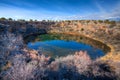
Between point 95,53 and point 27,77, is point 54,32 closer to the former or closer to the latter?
point 95,53

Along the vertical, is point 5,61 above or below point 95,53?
above

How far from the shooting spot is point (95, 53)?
105 feet

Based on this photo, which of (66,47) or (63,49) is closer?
(63,49)

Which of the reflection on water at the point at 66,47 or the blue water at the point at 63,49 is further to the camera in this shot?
the reflection on water at the point at 66,47

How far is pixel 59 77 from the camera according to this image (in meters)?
15.5

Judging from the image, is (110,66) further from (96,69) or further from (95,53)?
(95,53)

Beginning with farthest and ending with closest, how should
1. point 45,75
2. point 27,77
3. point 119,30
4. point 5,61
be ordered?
point 119,30 → point 5,61 → point 45,75 → point 27,77

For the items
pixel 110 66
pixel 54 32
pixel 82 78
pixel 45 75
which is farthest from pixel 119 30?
pixel 45 75

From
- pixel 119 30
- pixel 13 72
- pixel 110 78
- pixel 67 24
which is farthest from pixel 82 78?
pixel 67 24

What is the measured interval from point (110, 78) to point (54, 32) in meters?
39.0

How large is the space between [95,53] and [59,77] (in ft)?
58.5

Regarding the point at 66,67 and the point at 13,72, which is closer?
the point at 13,72

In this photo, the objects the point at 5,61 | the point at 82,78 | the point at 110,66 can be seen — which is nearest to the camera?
the point at 82,78

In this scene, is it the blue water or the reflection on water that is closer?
the blue water
